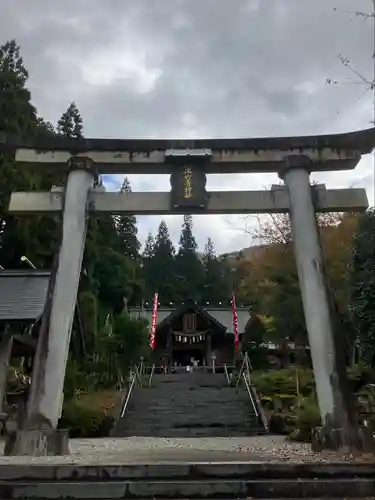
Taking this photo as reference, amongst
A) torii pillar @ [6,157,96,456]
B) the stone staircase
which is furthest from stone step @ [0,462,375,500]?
the stone staircase

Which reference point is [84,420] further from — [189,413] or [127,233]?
[127,233]

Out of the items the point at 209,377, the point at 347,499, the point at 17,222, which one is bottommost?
the point at 347,499

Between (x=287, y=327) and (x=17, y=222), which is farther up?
(x=17, y=222)

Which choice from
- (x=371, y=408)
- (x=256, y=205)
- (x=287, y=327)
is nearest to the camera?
(x=256, y=205)

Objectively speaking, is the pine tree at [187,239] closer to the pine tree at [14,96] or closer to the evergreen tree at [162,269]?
the evergreen tree at [162,269]

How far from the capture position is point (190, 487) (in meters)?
4.93

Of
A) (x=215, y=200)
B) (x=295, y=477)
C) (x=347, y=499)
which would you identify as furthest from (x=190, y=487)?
(x=215, y=200)

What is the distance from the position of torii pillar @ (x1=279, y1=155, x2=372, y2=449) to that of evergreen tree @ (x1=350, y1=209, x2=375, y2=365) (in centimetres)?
52

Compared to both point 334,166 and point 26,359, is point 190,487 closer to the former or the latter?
point 334,166

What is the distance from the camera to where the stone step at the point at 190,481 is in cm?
491

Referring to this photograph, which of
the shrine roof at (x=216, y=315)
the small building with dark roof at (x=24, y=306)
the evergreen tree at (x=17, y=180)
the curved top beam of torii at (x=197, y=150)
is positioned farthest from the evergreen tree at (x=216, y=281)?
the curved top beam of torii at (x=197, y=150)

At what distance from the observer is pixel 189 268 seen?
61.8 m

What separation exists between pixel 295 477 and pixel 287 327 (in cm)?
1707

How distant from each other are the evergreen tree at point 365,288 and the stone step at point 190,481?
10.1 feet
